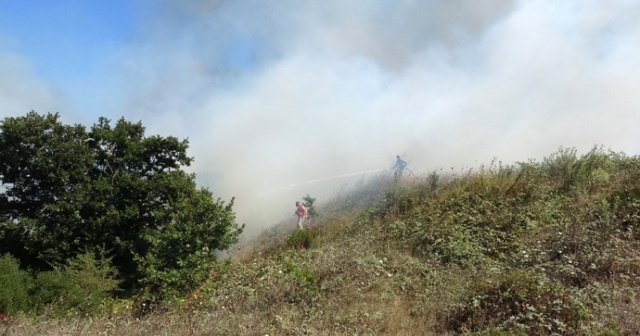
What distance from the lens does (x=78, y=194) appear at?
14.9m

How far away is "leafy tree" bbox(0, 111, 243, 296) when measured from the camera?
14727 mm

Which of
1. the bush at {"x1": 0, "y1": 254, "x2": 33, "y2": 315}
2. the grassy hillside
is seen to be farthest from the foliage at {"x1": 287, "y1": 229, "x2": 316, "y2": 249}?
the bush at {"x1": 0, "y1": 254, "x2": 33, "y2": 315}

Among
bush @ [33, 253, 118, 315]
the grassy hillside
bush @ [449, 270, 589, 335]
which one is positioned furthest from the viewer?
bush @ [33, 253, 118, 315]

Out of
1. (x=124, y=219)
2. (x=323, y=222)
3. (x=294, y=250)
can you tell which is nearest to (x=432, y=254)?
(x=294, y=250)

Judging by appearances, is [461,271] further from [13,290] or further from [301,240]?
[13,290]

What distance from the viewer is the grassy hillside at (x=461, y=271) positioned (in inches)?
228

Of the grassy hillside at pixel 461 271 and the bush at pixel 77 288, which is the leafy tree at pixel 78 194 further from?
the grassy hillside at pixel 461 271

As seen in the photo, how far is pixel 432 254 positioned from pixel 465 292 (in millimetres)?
3096

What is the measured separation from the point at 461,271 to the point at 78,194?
12.7 metres

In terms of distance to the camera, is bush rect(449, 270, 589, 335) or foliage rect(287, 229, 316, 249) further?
foliage rect(287, 229, 316, 249)

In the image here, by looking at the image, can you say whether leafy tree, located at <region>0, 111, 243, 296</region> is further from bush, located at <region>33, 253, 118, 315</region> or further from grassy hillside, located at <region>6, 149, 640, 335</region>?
grassy hillside, located at <region>6, 149, 640, 335</region>

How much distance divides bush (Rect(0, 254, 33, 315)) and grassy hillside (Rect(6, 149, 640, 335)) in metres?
2.49

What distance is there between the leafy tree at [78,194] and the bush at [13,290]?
12.0 ft

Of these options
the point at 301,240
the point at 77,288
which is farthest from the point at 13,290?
the point at 301,240
